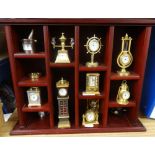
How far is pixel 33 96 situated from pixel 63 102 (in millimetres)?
175

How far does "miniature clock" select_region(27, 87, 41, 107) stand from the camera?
944 millimetres

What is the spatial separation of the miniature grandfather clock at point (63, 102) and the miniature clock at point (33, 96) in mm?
117

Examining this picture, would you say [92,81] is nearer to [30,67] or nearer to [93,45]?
[93,45]

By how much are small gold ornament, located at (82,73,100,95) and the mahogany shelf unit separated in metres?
0.03

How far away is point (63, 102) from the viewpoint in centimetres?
96

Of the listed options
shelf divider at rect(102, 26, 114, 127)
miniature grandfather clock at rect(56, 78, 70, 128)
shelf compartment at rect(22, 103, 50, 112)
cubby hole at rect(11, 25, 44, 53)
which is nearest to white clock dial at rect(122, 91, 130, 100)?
shelf divider at rect(102, 26, 114, 127)

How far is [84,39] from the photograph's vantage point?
1011 mm

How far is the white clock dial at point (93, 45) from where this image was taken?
900 millimetres

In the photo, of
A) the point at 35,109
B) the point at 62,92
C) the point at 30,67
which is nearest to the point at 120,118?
the point at 62,92

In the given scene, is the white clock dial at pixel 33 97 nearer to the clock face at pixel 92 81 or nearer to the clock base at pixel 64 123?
the clock base at pixel 64 123

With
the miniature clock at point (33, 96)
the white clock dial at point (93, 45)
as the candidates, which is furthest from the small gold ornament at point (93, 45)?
the miniature clock at point (33, 96)
